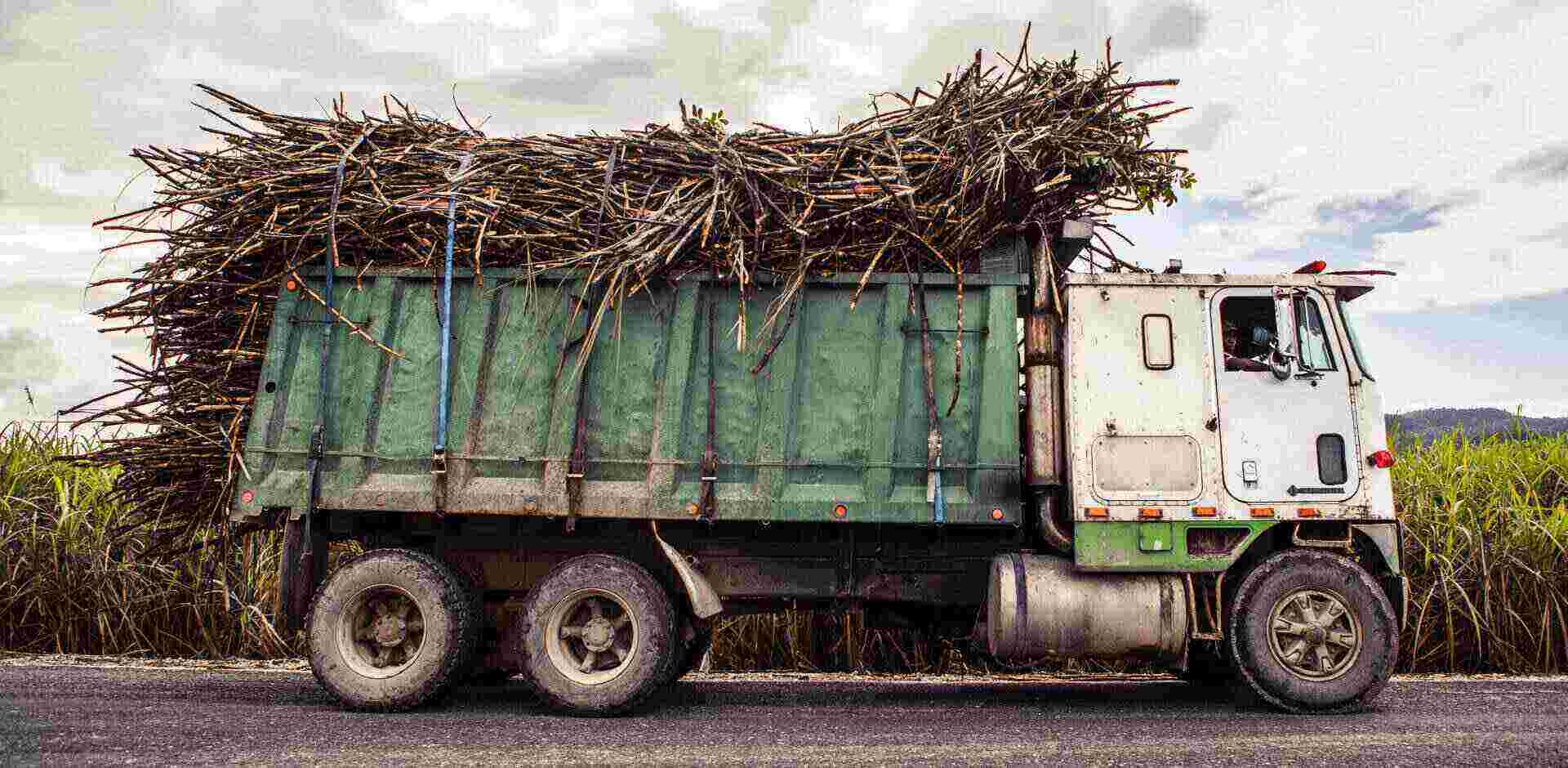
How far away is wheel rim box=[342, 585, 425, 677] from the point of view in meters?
6.98

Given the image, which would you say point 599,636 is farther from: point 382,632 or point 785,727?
point 382,632

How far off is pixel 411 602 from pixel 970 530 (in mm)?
3711

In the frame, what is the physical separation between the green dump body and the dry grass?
111 inches

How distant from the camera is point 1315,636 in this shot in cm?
665

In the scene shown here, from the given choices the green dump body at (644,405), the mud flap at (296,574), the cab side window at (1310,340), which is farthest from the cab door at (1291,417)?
the mud flap at (296,574)

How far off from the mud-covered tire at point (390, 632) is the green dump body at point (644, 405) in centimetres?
42

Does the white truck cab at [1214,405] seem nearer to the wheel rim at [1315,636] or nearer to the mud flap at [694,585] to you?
the wheel rim at [1315,636]

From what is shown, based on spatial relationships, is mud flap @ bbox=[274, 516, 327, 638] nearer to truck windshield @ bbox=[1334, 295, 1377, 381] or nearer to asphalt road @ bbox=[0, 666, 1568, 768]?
asphalt road @ bbox=[0, 666, 1568, 768]

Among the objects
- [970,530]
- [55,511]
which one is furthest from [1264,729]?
[55,511]

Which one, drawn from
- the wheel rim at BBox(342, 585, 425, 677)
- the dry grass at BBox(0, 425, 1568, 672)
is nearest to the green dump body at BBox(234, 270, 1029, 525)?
the wheel rim at BBox(342, 585, 425, 677)

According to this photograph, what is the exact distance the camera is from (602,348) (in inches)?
277

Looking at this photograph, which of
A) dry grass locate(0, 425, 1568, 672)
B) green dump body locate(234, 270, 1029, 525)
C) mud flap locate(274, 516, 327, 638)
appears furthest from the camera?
dry grass locate(0, 425, 1568, 672)

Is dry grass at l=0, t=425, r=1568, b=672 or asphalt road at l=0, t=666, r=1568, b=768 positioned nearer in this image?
asphalt road at l=0, t=666, r=1568, b=768

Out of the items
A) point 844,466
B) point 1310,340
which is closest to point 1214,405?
point 1310,340
